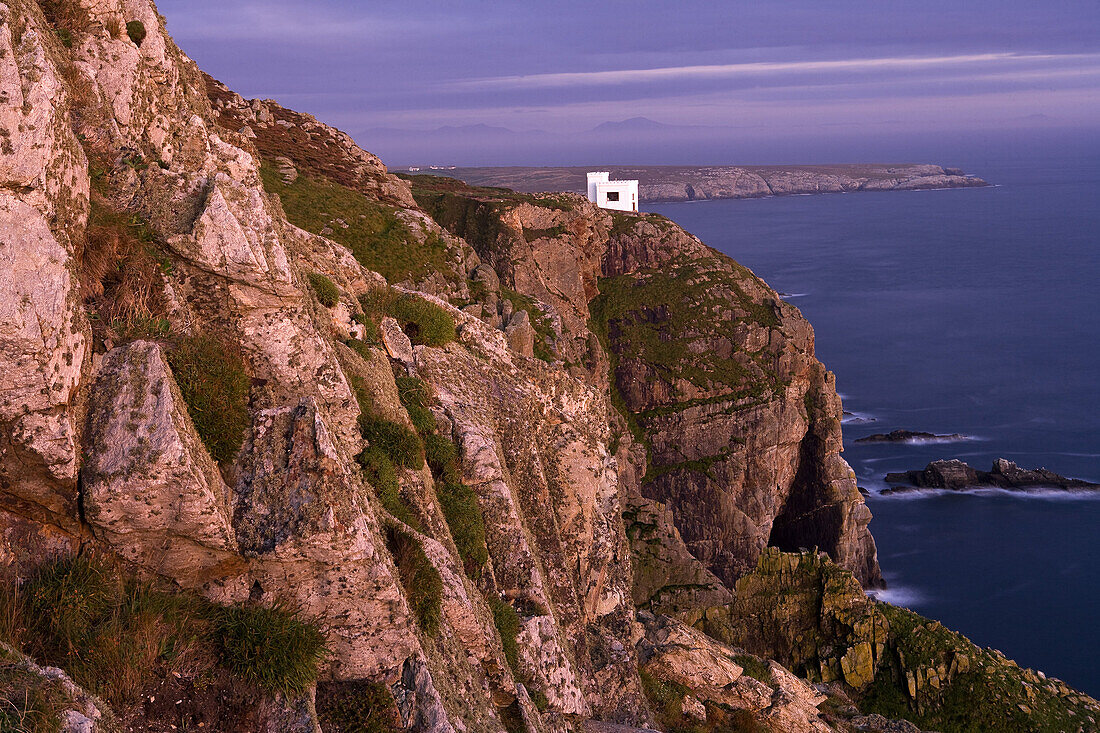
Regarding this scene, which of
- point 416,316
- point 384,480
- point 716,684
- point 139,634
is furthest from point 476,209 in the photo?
point 139,634

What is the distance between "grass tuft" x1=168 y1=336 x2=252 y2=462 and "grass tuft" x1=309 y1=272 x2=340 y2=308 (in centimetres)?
426

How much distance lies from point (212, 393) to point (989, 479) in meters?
103

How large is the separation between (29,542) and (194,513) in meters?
1.49

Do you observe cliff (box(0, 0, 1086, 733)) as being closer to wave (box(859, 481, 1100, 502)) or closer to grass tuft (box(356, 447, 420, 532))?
grass tuft (box(356, 447, 420, 532))

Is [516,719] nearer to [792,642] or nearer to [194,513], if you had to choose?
[194,513]

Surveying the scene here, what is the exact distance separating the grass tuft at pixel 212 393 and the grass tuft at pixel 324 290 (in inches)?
168

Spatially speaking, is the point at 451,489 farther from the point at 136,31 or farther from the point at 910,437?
the point at 910,437

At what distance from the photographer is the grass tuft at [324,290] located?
13711mm

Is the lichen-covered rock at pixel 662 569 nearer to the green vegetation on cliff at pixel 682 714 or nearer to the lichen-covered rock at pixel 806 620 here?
the lichen-covered rock at pixel 806 620

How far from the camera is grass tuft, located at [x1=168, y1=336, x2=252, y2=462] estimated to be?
8.84 metres

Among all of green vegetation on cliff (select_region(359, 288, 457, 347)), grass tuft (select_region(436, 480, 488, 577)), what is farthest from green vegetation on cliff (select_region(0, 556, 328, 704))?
green vegetation on cliff (select_region(359, 288, 457, 347))

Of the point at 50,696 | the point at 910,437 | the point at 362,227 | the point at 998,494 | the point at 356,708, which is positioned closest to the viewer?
the point at 50,696

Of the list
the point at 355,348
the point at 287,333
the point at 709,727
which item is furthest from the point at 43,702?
the point at 709,727

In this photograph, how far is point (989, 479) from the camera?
3750 inches
